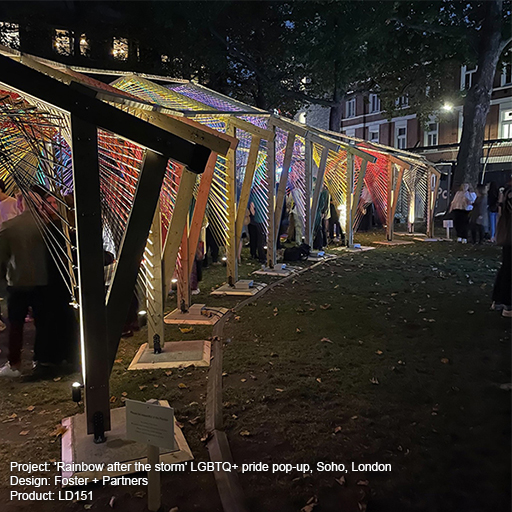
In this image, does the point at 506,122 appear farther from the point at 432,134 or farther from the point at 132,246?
the point at 132,246

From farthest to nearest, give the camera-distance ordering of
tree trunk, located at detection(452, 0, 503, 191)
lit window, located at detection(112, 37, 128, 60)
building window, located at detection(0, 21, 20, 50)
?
lit window, located at detection(112, 37, 128, 60) → building window, located at detection(0, 21, 20, 50) → tree trunk, located at detection(452, 0, 503, 191)

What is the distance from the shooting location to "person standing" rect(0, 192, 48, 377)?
3.98 m

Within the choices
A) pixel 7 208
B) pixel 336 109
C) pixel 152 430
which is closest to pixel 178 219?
pixel 7 208

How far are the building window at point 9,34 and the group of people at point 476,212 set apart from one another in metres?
20.2

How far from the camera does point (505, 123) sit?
25.4 meters

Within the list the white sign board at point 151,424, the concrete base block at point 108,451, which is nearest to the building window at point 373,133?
the concrete base block at point 108,451

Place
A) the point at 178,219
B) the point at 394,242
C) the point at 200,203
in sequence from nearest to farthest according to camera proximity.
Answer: the point at 178,219
the point at 200,203
the point at 394,242

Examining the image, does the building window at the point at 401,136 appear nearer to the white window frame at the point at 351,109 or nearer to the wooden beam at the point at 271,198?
the white window frame at the point at 351,109

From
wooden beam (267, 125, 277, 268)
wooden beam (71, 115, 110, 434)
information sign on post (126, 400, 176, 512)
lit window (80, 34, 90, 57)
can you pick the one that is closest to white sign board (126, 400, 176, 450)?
information sign on post (126, 400, 176, 512)

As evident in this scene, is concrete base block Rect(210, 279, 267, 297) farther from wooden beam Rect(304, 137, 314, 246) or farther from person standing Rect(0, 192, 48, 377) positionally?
wooden beam Rect(304, 137, 314, 246)

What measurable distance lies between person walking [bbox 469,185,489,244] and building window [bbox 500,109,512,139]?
50.0ft

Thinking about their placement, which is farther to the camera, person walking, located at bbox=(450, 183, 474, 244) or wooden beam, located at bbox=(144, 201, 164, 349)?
person walking, located at bbox=(450, 183, 474, 244)

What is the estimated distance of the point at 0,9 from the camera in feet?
66.8

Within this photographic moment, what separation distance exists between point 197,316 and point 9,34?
21544mm
